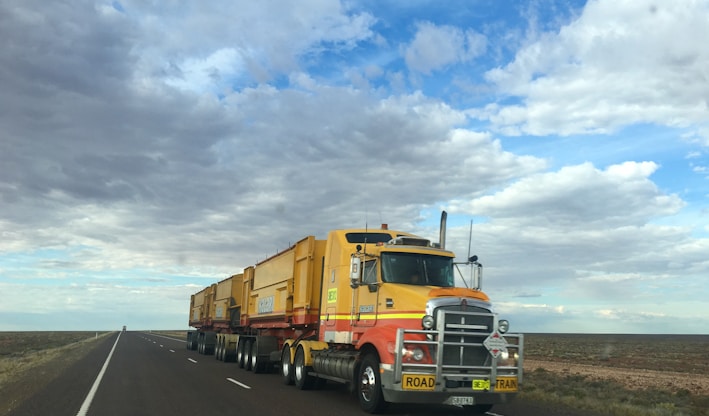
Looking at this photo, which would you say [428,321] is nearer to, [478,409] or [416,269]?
[416,269]

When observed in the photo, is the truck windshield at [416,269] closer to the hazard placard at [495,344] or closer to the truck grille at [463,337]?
the truck grille at [463,337]

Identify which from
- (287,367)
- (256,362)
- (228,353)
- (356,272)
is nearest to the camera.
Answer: (356,272)

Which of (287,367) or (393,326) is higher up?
(393,326)

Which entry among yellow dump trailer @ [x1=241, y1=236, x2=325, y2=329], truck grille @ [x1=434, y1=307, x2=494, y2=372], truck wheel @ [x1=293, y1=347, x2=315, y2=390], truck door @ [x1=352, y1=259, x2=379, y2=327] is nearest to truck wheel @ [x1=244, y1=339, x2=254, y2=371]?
yellow dump trailer @ [x1=241, y1=236, x2=325, y2=329]

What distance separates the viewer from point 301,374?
635 inches

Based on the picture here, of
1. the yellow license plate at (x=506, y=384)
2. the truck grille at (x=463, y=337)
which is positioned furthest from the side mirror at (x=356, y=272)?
the yellow license plate at (x=506, y=384)

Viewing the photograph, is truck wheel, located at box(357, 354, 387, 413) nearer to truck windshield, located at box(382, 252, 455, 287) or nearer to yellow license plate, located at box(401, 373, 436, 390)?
yellow license plate, located at box(401, 373, 436, 390)

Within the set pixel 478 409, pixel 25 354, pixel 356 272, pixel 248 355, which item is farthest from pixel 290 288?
pixel 25 354

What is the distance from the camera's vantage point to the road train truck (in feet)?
35.6

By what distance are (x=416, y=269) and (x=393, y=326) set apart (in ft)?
5.06

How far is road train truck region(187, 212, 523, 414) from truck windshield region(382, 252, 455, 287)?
0.02 meters

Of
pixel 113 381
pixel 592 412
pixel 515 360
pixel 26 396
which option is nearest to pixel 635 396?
pixel 592 412

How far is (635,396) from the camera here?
18672mm

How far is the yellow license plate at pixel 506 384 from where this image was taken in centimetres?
1115
